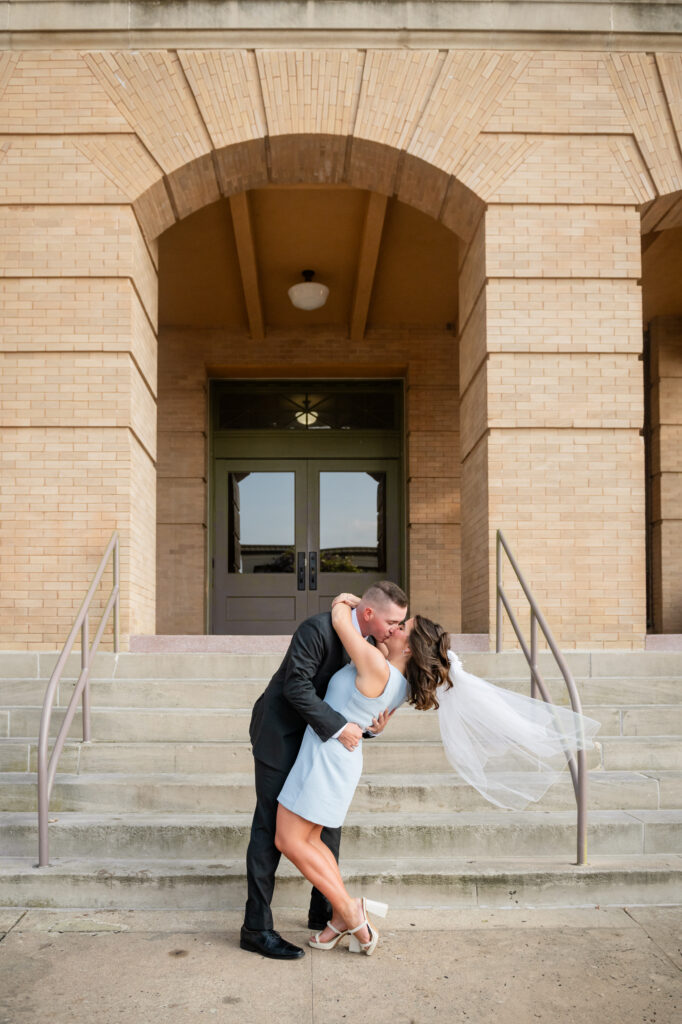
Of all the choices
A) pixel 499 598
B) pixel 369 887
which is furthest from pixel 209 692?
pixel 499 598

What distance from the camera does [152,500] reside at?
8523 millimetres

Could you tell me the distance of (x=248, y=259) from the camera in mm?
10633

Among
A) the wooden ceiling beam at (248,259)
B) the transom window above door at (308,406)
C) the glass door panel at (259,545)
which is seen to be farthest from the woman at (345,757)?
the transom window above door at (308,406)

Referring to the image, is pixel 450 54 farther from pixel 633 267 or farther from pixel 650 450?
pixel 650 450

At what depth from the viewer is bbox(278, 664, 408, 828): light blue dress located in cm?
407

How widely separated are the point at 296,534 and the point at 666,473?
483cm

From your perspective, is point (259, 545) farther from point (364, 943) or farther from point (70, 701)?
point (364, 943)

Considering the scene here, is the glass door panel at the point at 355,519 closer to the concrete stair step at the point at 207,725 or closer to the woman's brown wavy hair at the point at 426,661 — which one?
the concrete stair step at the point at 207,725

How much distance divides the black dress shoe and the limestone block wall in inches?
322

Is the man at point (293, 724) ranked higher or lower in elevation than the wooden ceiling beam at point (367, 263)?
lower

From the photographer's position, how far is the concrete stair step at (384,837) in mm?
5023

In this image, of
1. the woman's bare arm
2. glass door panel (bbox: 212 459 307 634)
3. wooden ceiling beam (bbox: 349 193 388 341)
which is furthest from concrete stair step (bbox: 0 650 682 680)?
glass door panel (bbox: 212 459 307 634)

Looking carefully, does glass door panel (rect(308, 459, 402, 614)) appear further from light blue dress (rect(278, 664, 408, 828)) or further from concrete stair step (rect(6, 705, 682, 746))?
light blue dress (rect(278, 664, 408, 828))

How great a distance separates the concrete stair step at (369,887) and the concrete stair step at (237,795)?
634mm
